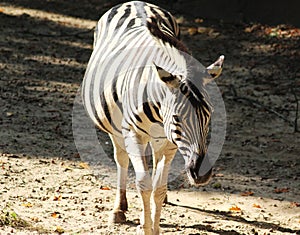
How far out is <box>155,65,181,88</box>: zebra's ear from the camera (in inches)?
182

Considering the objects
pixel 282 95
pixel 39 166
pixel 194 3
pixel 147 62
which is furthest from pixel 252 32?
pixel 147 62

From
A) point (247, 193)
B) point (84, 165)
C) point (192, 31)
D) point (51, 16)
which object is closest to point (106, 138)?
point (84, 165)

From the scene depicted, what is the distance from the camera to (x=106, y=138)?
828cm

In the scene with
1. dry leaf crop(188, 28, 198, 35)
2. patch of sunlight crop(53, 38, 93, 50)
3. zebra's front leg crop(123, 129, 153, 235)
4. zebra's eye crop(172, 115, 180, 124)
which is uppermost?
zebra's eye crop(172, 115, 180, 124)

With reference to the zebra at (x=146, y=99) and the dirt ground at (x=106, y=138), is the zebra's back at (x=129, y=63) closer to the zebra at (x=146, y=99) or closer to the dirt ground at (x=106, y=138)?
the zebra at (x=146, y=99)

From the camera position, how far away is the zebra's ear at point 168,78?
4.63 meters

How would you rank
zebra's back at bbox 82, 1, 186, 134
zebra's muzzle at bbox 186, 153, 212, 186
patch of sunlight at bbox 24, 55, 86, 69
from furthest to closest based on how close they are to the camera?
patch of sunlight at bbox 24, 55, 86, 69 → zebra's back at bbox 82, 1, 186, 134 → zebra's muzzle at bbox 186, 153, 212, 186

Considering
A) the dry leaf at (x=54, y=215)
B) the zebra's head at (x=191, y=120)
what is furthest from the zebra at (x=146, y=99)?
the dry leaf at (x=54, y=215)

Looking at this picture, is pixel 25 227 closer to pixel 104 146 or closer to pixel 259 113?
pixel 104 146

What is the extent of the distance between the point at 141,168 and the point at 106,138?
302cm

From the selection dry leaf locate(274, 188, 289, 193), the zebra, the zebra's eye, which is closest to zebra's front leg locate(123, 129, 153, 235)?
the zebra

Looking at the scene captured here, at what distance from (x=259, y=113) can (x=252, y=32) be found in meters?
3.21

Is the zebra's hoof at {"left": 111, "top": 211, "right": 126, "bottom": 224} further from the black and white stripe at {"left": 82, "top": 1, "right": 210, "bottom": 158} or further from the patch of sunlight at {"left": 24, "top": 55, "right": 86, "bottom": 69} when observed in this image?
the patch of sunlight at {"left": 24, "top": 55, "right": 86, "bottom": 69}

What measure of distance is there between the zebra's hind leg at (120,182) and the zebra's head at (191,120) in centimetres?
134
